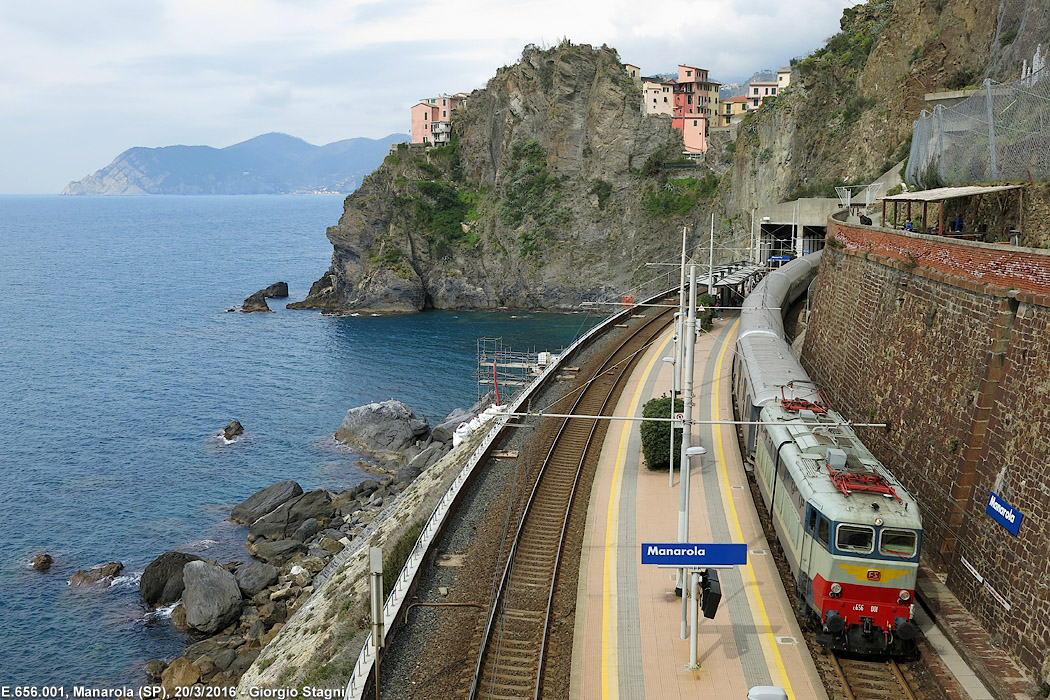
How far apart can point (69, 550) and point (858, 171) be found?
53.7 m

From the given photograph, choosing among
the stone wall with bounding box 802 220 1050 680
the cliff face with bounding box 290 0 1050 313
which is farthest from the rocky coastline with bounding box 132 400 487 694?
the cliff face with bounding box 290 0 1050 313

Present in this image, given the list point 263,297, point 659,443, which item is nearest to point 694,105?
point 263,297

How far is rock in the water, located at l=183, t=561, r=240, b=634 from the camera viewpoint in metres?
26.9

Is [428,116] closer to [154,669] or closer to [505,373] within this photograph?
[505,373]

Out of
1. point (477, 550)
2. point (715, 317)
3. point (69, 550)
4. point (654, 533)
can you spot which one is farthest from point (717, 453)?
point (69, 550)

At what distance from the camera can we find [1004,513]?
14.2 metres

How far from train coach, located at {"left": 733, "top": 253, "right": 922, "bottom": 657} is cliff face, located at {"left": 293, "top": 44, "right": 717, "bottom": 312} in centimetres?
7372

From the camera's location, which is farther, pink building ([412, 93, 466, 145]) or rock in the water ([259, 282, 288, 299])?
pink building ([412, 93, 466, 145])

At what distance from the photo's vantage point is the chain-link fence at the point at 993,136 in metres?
22.3

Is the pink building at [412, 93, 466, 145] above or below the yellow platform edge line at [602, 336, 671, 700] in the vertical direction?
above

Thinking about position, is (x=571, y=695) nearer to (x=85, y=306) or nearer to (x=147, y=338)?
(x=147, y=338)

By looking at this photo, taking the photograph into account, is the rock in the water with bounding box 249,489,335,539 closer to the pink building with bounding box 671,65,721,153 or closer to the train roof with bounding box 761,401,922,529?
the train roof with bounding box 761,401,922,529

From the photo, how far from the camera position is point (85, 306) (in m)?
99.2

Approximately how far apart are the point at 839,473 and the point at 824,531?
1.36 metres
